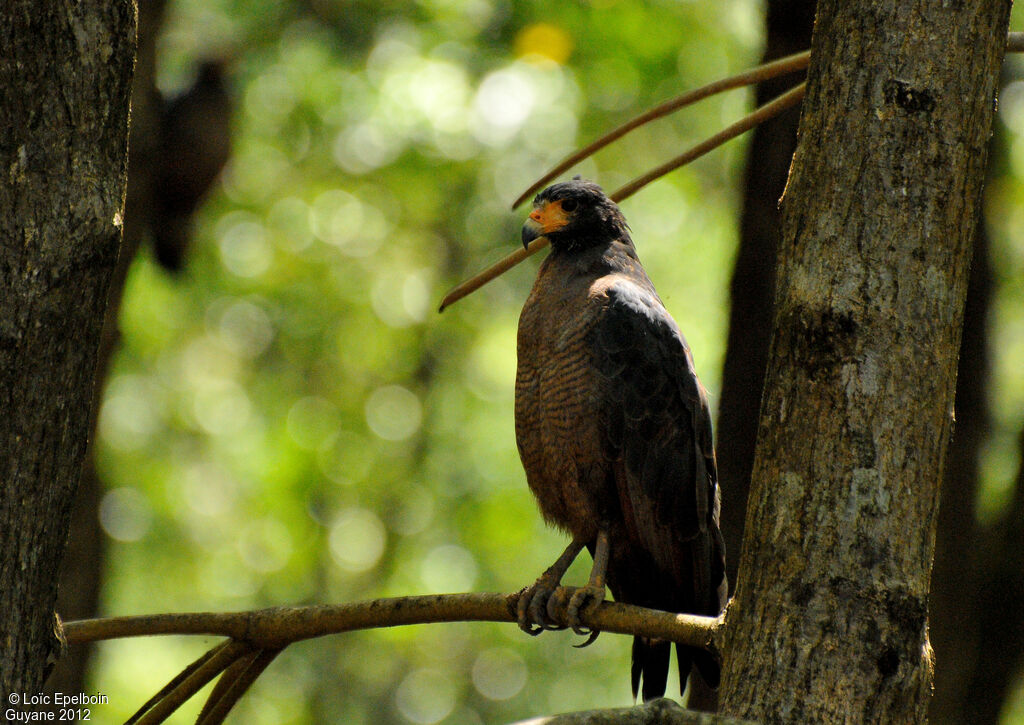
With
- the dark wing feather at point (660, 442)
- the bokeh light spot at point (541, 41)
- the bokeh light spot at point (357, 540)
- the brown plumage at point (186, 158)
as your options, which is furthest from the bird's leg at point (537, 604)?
the bokeh light spot at point (357, 540)

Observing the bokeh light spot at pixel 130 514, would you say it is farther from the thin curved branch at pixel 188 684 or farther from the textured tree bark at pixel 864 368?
the textured tree bark at pixel 864 368

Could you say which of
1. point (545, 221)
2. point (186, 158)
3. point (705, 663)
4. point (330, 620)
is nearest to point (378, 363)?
point (186, 158)

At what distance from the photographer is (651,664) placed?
383cm

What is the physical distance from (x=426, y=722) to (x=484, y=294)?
672cm

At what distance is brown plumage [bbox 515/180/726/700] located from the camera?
3.54m

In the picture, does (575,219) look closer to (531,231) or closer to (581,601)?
(531,231)

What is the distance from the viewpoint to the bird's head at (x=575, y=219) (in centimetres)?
408

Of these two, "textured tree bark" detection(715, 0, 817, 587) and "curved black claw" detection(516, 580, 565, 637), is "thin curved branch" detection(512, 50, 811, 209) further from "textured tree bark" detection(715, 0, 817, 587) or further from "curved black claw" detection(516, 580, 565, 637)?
"curved black claw" detection(516, 580, 565, 637)

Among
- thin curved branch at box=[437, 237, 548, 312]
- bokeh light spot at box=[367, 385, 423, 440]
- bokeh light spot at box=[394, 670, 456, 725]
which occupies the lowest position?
bokeh light spot at box=[394, 670, 456, 725]

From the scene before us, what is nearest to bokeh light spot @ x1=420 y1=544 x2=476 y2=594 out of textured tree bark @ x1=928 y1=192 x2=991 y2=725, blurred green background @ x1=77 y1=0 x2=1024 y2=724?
blurred green background @ x1=77 y1=0 x2=1024 y2=724

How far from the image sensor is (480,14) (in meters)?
9.20

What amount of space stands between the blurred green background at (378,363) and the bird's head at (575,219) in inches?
218

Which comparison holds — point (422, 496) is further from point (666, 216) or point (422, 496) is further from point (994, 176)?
point (994, 176)

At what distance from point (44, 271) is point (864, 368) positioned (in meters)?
1.60
